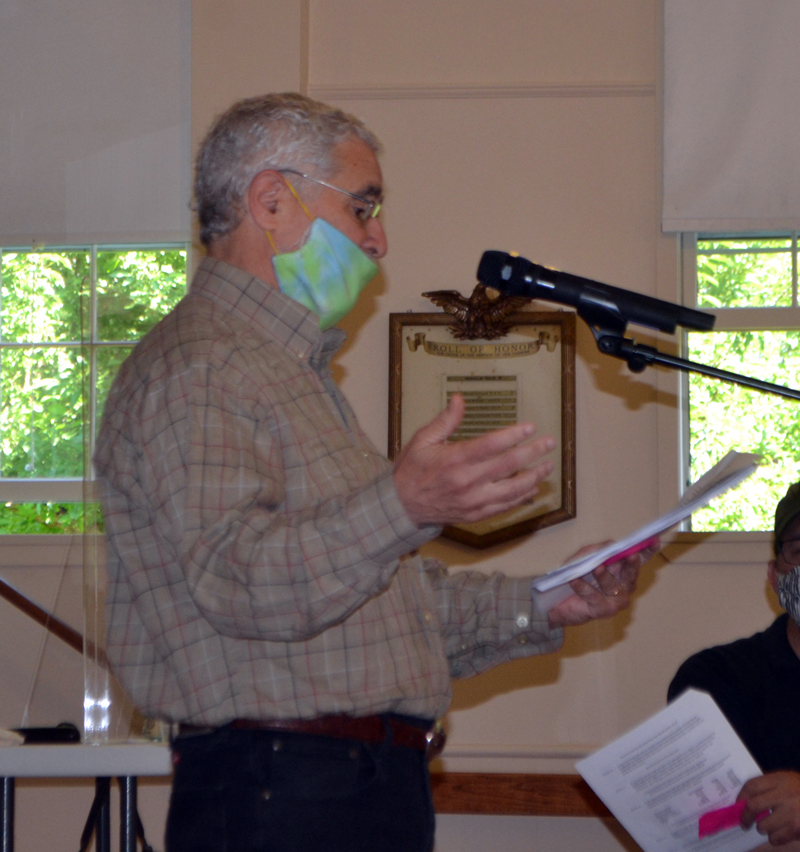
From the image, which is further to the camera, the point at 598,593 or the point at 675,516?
the point at 598,593

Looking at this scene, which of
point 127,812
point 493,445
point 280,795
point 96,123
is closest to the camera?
point 493,445

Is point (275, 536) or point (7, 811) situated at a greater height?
point (275, 536)

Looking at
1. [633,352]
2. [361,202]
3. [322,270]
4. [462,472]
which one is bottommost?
[462,472]

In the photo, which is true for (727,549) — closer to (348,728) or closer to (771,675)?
(771,675)

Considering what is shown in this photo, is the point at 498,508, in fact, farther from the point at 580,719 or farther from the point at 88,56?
the point at 88,56

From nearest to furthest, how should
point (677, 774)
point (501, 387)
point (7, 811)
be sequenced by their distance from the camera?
point (677, 774) → point (7, 811) → point (501, 387)

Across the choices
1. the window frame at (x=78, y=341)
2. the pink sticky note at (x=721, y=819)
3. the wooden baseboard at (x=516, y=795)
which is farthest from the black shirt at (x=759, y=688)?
the window frame at (x=78, y=341)

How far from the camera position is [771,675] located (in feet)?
7.25

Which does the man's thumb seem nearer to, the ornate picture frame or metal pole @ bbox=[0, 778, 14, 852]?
metal pole @ bbox=[0, 778, 14, 852]

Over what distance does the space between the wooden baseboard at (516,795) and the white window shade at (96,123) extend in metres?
1.94

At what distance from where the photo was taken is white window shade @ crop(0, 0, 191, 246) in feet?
11.3

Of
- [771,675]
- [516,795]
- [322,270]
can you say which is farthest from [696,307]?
[322,270]

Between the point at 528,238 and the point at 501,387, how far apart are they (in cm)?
49

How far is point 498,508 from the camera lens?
1.00 metres
